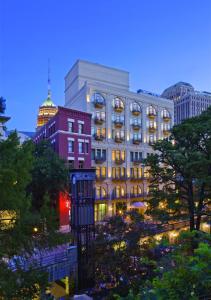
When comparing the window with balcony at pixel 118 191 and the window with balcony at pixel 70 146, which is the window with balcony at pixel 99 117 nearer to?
the window with balcony at pixel 70 146

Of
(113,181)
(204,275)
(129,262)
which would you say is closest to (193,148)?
(129,262)

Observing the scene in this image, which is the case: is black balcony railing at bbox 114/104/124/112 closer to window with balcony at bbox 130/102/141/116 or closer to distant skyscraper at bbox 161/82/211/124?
window with balcony at bbox 130/102/141/116

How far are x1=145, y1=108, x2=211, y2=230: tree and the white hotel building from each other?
1072 inches

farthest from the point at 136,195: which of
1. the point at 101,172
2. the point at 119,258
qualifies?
the point at 119,258

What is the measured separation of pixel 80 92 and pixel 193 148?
33973 millimetres

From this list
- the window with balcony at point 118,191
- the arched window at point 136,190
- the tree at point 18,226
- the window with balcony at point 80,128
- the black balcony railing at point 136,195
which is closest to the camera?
the tree at point 18,226

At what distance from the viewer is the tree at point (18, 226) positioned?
11102 mm

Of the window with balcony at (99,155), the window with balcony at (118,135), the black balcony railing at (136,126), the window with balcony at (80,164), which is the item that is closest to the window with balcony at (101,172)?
the window with balcony at (99,155)

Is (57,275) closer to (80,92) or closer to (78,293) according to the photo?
(78,293)

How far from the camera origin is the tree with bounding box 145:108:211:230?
2455 cm

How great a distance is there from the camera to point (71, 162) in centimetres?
4806

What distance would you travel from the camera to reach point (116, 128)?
58406 mm

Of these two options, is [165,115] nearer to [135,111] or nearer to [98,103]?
[135,111]

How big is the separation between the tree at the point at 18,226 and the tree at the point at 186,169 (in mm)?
13963
